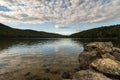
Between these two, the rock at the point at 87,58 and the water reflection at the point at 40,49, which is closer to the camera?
the rock at the point at 87,58

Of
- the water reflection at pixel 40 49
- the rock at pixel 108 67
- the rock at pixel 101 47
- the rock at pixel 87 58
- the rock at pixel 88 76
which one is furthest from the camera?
the water reflection at pixel 40 49

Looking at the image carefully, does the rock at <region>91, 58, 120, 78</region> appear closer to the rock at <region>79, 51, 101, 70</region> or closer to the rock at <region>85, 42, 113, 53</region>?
the rock at <region>79, 51, 101, 70</region>

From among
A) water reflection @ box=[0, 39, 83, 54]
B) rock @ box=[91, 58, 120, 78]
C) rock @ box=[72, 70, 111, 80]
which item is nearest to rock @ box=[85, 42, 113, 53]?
rock @ box=[91, 58, 120, 78]

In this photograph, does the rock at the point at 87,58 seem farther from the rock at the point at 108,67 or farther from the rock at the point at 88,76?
the rock at the point at 88,76

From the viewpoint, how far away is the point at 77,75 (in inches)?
766

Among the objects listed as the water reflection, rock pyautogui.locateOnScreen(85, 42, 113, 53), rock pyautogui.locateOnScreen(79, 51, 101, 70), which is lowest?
the water reflection

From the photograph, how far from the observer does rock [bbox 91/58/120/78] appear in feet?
64.7

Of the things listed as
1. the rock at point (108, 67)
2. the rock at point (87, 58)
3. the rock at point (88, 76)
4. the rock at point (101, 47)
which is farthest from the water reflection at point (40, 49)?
the rock at point (88, 76)

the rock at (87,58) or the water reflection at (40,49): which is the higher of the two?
the rock at (87,58)

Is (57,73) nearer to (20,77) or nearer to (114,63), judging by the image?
(20,77)

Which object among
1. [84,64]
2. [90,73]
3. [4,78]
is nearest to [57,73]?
[84,64]

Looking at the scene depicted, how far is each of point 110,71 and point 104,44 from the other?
15.5 meters

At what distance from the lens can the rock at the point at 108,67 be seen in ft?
64.7

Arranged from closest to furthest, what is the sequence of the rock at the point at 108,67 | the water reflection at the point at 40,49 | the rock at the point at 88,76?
1. the rock at the point at 88,76
2. the rock at the point at 108,67
3. the water reflection at the point at 40,49
